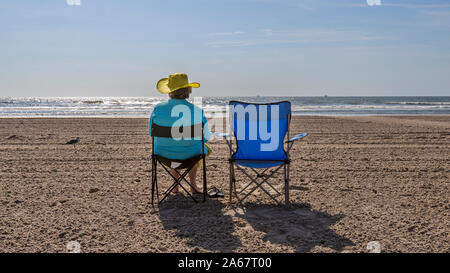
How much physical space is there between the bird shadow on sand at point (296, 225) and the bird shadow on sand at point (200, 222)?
234 millimetres

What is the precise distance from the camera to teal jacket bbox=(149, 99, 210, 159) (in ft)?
11.6

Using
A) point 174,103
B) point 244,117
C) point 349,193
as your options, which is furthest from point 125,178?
point 349,193

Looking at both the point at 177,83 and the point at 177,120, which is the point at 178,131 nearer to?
the point at 177,120

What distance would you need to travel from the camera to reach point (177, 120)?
352 cm

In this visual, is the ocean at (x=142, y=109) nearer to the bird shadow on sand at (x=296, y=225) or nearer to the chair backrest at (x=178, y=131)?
the chair backrest at (x=178, y=131)

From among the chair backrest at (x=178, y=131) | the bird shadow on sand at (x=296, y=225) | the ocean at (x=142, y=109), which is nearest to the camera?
the bird shadow on sand at (x=296, y=225)

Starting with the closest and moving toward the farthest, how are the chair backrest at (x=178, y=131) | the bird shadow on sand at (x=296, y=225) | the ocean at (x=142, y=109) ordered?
the bird shadow on sand at (x=296, y=225)
the chair backrest at (x=178, y=131)
the ocean at (x=142, y=109)

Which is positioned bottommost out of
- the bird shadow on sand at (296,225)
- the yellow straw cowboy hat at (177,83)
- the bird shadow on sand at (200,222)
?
the bird shadow on sand at (296,225)

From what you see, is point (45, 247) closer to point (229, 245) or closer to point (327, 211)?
point (229, 245)

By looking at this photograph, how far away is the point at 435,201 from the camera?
12.0 feet

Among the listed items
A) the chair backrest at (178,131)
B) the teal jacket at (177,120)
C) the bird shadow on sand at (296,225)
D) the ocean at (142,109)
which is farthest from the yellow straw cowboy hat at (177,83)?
the ocean at (142,109)

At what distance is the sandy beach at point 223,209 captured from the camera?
2.74 m

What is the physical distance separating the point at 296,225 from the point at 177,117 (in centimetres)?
145
